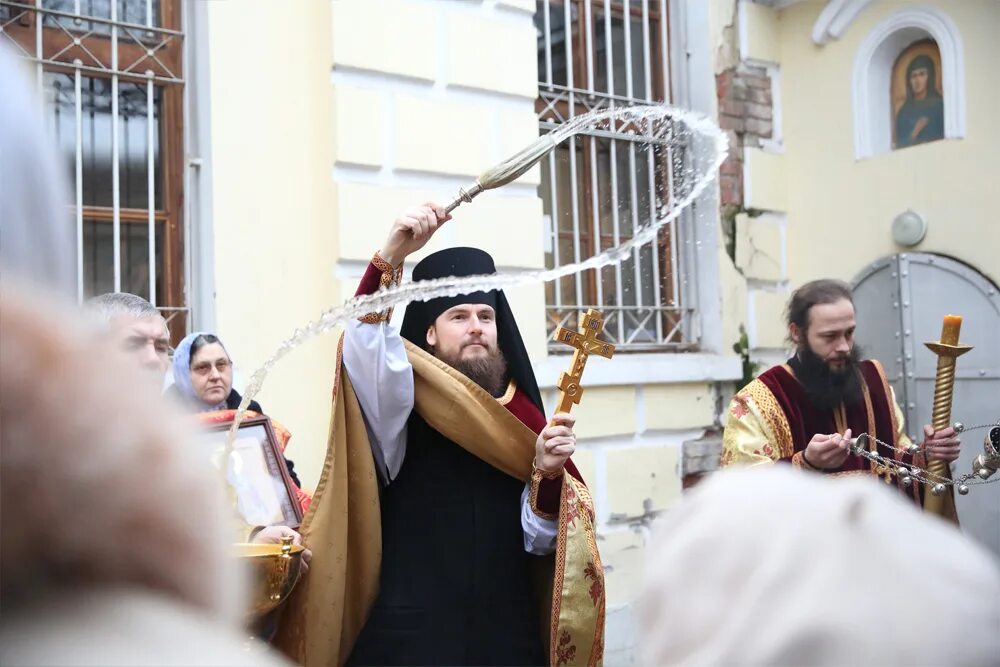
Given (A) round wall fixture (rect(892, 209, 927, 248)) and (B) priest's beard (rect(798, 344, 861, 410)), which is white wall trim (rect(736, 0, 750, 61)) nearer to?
(A) round wall fixture (rect(892, 209, 927, 248))

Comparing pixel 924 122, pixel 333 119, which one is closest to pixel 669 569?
pixel 333 119

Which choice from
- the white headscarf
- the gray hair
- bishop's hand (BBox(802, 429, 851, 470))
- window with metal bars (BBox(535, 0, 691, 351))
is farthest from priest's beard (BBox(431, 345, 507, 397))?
the white headscarf

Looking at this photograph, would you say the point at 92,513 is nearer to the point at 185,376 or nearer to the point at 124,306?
the point at 124,306

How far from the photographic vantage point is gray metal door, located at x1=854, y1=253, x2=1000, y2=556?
544 centimetres

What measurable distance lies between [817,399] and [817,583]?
332cm

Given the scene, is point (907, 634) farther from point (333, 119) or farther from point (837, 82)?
point (837, 82)

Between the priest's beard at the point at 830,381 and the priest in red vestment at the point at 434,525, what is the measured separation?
1.35 meters

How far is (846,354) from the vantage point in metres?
3.99

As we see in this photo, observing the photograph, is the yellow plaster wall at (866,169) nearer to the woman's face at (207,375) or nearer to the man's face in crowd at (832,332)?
the man's face in crowd at (832,332)

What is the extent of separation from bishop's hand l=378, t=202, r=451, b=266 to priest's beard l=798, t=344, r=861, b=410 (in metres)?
1.82

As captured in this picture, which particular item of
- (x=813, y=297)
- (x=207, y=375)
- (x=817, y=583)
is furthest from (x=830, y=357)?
(x=817, y=583)

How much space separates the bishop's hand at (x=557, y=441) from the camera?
2902mm

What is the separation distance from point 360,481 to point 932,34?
14.6 ft

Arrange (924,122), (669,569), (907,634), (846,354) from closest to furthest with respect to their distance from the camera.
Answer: (907,634), (669,569), (846,354), (924,122)
